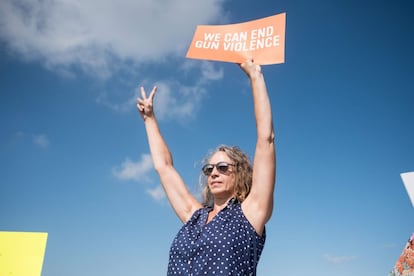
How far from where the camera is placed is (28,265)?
4566 millimetres

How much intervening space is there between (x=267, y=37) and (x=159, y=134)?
67.8 inches

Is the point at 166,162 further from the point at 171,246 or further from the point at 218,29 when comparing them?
the point at 218,29

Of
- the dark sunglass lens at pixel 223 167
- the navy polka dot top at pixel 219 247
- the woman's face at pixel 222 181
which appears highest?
the dark sunglass lens at pixel 223 167

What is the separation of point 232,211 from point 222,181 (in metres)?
0.40

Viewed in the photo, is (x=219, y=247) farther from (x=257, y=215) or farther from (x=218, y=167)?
(x=218, y=167)

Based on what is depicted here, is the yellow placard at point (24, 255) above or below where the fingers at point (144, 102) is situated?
below

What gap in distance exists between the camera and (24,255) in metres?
4.60

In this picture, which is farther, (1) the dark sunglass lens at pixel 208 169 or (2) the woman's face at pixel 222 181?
(1) the dark sunglass lens at pixel 208 169

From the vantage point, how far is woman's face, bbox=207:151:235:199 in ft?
13.0

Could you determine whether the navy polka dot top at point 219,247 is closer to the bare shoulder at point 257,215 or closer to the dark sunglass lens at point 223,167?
the bare shoulder at point 257,215

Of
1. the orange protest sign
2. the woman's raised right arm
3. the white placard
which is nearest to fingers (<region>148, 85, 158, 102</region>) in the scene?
the woman's raised right arm

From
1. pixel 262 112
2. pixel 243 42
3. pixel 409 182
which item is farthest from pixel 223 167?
pixel 409 182

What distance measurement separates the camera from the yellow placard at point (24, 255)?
15.0 feet

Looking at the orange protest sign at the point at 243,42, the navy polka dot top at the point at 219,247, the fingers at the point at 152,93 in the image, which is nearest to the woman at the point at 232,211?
the navy polka dot top at the point at 219,247
